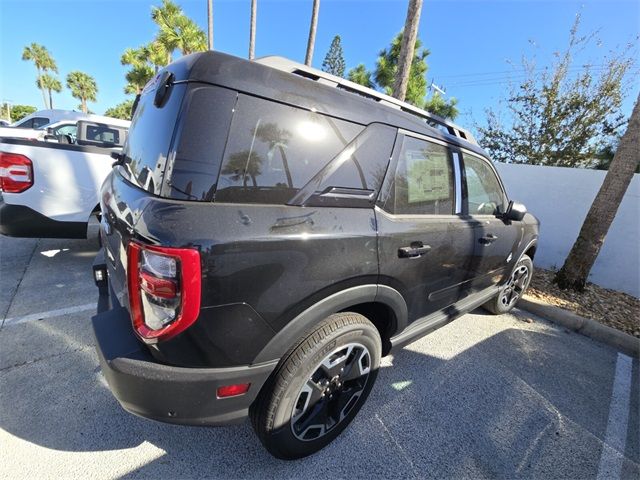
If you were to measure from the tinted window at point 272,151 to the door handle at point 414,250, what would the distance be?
69 centimetres

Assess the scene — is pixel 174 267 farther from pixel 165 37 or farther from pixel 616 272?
pixel 165 37

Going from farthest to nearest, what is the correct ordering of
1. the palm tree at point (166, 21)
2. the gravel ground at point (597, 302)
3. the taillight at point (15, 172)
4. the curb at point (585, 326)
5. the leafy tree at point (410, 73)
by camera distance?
the palm tree at point (166, 21)
the leafy tree at point (410, 73)
the gravel ground at point (597, 302)
the curb at point (585, 326)
the taillight at point (15, 172)

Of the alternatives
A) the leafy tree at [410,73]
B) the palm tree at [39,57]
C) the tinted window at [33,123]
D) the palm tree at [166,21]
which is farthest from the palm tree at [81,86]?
the leafy tree at [410,73]

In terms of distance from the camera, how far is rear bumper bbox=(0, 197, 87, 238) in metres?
3.41

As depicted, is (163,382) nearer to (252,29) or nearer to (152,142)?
(152,142)

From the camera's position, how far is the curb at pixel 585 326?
11.4 feet

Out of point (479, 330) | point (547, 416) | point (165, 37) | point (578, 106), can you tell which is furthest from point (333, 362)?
point (165, 37)

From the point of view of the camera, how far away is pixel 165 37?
18.5 metres

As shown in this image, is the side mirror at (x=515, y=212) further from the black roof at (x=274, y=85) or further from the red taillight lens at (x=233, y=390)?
the red taillight lens at (x=233, y=390)

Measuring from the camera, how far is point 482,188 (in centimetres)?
283

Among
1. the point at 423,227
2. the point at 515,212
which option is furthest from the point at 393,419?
the point at 515,212

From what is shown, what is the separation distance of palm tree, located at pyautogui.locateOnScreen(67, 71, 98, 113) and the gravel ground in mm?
65531

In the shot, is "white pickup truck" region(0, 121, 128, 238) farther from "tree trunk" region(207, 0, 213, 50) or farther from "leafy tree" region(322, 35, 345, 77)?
"leafy tree" region(322, 35, 345, 77)

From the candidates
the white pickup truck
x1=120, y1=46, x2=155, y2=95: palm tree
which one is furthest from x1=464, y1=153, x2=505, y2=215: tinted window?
x1=120, y1=46, x2=155, y2=95: palm tree
